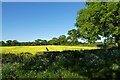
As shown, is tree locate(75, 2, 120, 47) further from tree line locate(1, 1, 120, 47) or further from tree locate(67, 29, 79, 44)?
tree locate(67, 29, 79, 44)

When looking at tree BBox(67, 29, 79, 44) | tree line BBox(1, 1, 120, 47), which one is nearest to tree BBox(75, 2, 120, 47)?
tree line BBox(1, 1, 120, 47)

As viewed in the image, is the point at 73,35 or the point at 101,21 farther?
the point at 73,35

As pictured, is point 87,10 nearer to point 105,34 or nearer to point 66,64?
point 105,34

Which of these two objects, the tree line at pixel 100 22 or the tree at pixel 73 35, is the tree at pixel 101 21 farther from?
the tree at pixel 73 35

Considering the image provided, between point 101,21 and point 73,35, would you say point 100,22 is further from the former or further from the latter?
point 73,35

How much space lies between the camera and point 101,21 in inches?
1833

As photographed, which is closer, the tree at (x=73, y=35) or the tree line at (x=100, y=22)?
the tree line at (x=100, y=22)

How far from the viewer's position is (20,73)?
1764 cm

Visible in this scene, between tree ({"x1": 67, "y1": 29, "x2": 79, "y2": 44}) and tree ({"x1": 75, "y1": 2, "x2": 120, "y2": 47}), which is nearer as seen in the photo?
tree ({"x1": 75, "y1": 2, "x2": 120, "y2": 47})

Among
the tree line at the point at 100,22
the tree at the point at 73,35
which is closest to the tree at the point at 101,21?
the tree line at the point at 100,22

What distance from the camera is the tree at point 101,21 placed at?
46.8m

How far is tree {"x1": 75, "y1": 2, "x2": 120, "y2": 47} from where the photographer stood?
1844 inches

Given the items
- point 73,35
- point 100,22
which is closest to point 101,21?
point 100,22

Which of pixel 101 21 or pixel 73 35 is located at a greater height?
pixel 101 21
